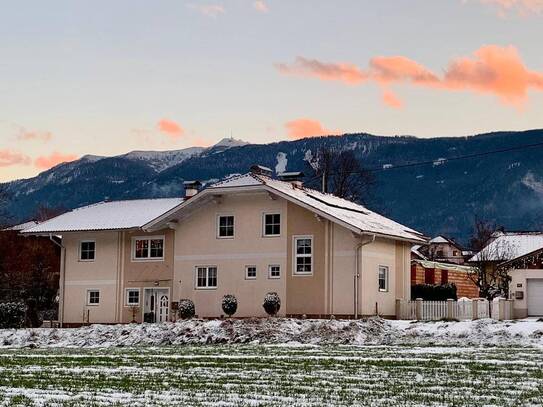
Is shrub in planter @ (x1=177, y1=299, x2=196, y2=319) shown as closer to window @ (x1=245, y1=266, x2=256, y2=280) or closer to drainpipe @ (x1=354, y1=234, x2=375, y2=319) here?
window @ (x1=245, y1=266, x2=256, y2=280)

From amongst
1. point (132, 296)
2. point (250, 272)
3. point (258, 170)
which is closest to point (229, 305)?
point (250, 272)

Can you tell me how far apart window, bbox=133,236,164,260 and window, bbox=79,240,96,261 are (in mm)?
2606

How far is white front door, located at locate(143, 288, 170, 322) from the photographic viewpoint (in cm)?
5375

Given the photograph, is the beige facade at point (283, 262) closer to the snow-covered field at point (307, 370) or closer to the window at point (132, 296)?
the window at point (132, 296)

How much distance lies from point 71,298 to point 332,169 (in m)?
31.2

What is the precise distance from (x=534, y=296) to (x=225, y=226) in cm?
1720

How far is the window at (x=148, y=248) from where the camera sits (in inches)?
2141

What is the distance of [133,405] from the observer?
16406 mm

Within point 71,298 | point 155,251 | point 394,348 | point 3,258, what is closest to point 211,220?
point 155,251

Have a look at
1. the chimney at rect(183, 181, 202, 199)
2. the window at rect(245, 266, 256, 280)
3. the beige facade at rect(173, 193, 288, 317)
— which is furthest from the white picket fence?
the chimney at rect(183, 181, 202, 199)

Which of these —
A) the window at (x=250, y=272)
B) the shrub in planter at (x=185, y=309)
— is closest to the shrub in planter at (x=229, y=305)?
the window at (x=250, y=272)

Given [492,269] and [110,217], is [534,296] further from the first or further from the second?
[492,269]

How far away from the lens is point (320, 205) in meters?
Result: 50.1

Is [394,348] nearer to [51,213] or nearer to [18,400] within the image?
[18,400]
